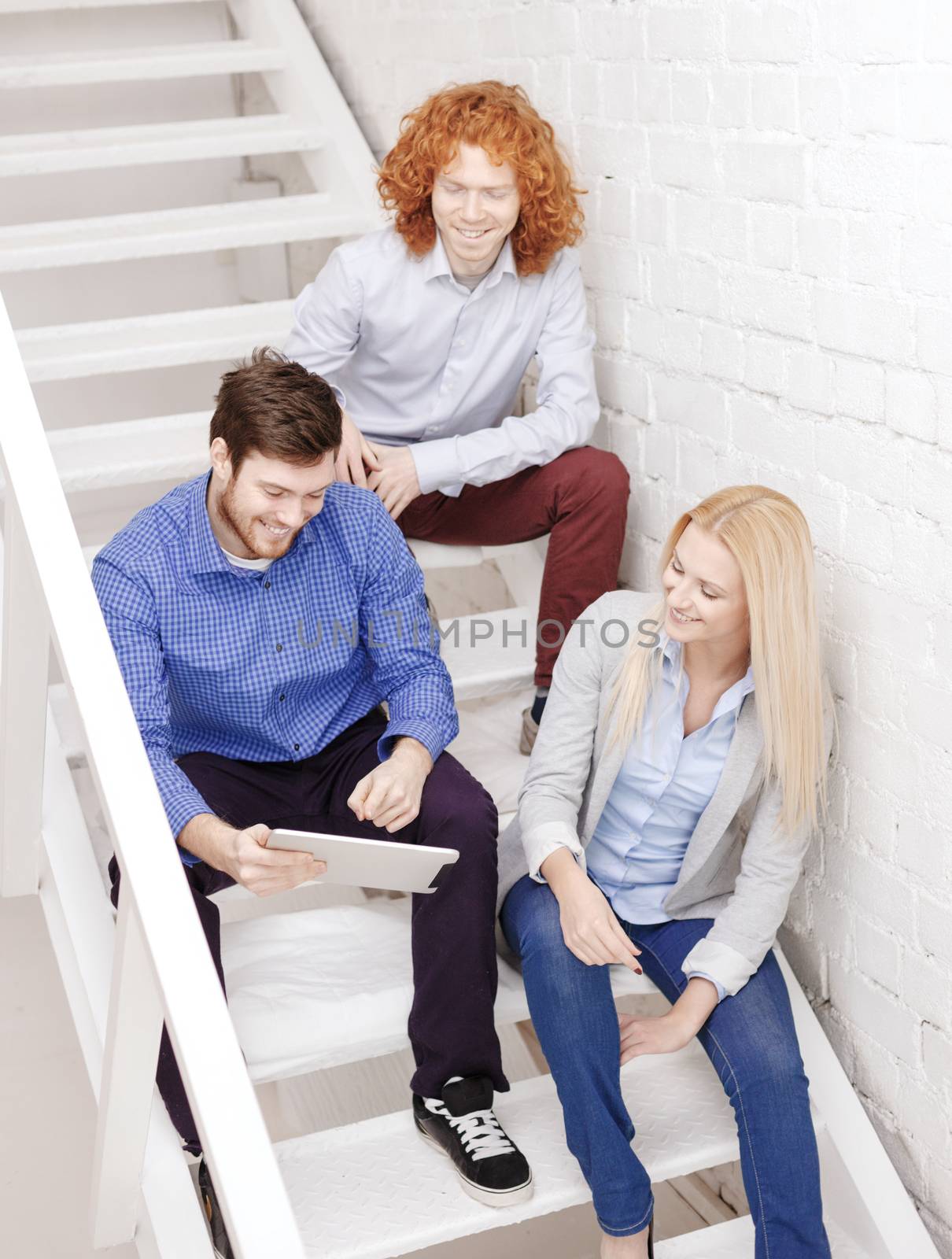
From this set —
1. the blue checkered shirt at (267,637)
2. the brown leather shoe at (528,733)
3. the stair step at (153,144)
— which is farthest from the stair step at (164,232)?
the brown leather shoe at (528,733)

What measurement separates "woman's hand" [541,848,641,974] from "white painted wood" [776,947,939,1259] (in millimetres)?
332

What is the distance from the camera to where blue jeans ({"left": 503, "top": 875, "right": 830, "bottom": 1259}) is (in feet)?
5.29

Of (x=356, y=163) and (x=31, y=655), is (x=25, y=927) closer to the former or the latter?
(x=31, y=655)

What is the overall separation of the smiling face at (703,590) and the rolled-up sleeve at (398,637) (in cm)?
38

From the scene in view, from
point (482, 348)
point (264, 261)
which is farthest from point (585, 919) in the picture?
point (264, 261)

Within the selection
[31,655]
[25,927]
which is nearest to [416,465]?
[31,655]

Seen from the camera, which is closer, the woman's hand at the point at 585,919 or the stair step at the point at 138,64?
the woman's hand at the point at 585,919

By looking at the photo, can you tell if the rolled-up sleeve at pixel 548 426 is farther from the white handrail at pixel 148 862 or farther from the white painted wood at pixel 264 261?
the white painted wood at pixel 264 261

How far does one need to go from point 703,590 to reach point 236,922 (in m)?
0.86

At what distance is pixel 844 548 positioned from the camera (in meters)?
1.71

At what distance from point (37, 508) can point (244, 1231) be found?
719mm

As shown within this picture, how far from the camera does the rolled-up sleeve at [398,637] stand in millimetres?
1891

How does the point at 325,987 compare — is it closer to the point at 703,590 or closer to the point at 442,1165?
the point at 442,1165

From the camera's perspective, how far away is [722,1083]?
1.75 meters
